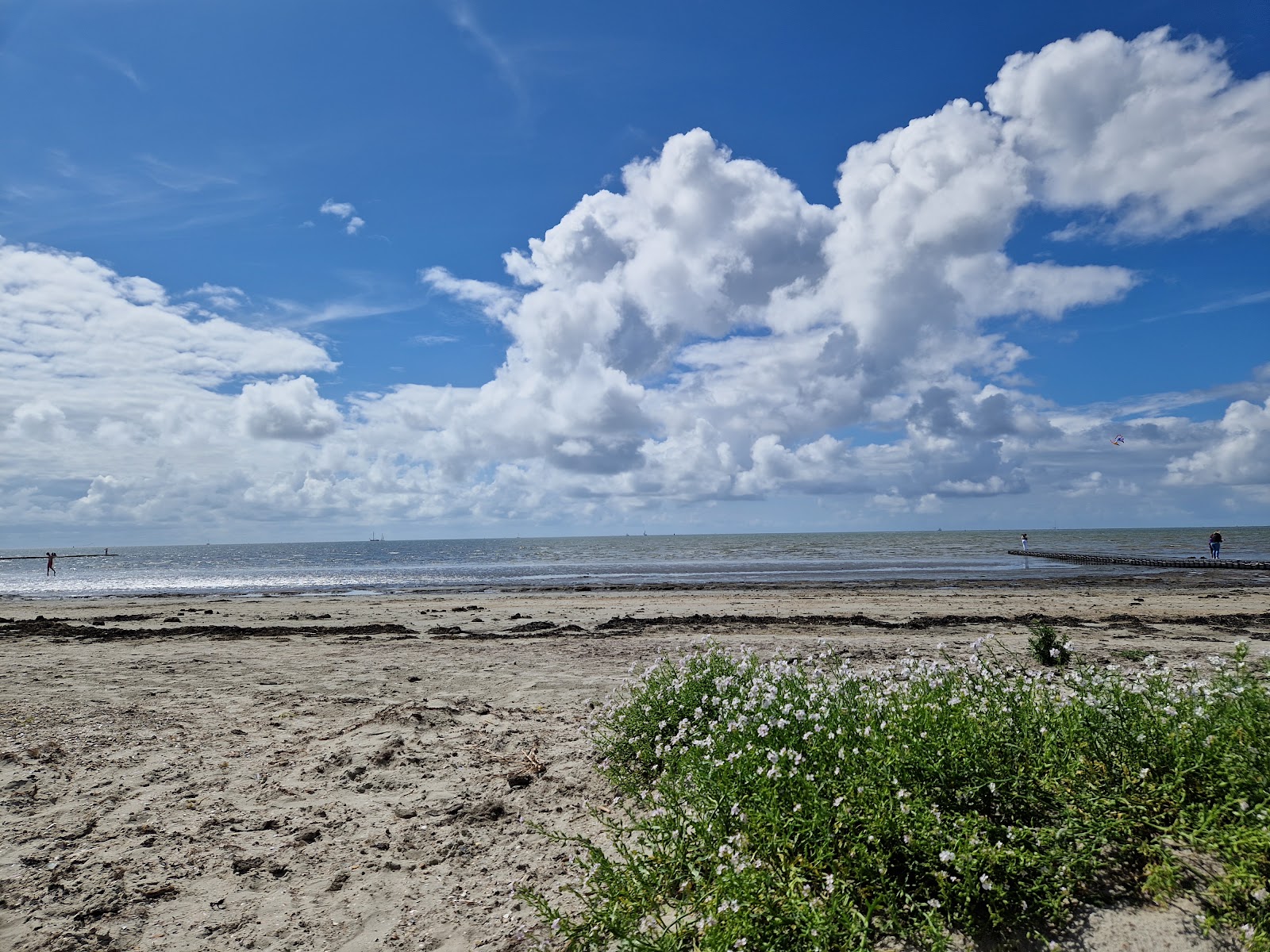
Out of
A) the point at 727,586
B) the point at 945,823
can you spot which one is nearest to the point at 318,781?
the point at 945,823

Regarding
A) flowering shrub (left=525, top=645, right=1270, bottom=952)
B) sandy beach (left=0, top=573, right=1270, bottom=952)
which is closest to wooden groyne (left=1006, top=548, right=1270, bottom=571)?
sandy beach (left=0, top=573, right=1270, bottom=952)

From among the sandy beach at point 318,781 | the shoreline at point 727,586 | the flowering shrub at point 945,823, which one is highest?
the flowering shrub at point 945,823

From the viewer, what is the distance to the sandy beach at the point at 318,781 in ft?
13.2

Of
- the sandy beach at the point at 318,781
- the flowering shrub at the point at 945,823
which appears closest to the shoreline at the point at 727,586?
the sandy beach at the point at 318,781

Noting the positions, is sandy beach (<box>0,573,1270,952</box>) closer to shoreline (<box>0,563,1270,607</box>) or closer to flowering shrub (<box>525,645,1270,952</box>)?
flowering shrub (<box>525,645,1270,952</box>)

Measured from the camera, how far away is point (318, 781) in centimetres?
602

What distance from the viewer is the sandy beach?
403cm

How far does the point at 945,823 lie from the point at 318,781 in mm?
5055

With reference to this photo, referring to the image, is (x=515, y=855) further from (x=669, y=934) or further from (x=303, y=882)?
(x=669, y=934)

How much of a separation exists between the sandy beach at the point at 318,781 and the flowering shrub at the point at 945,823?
0.93 feet

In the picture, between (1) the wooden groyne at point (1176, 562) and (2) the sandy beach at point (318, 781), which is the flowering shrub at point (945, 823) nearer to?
(2) the sandy beach at point (318, 781)

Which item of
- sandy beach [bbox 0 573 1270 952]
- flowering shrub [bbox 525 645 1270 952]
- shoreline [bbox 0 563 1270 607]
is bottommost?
shoreline [bbox 0 563 1270 607]

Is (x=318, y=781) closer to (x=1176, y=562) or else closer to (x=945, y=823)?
(x=945, y=823)

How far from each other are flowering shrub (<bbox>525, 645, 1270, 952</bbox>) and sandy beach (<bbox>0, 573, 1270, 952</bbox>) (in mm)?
285
